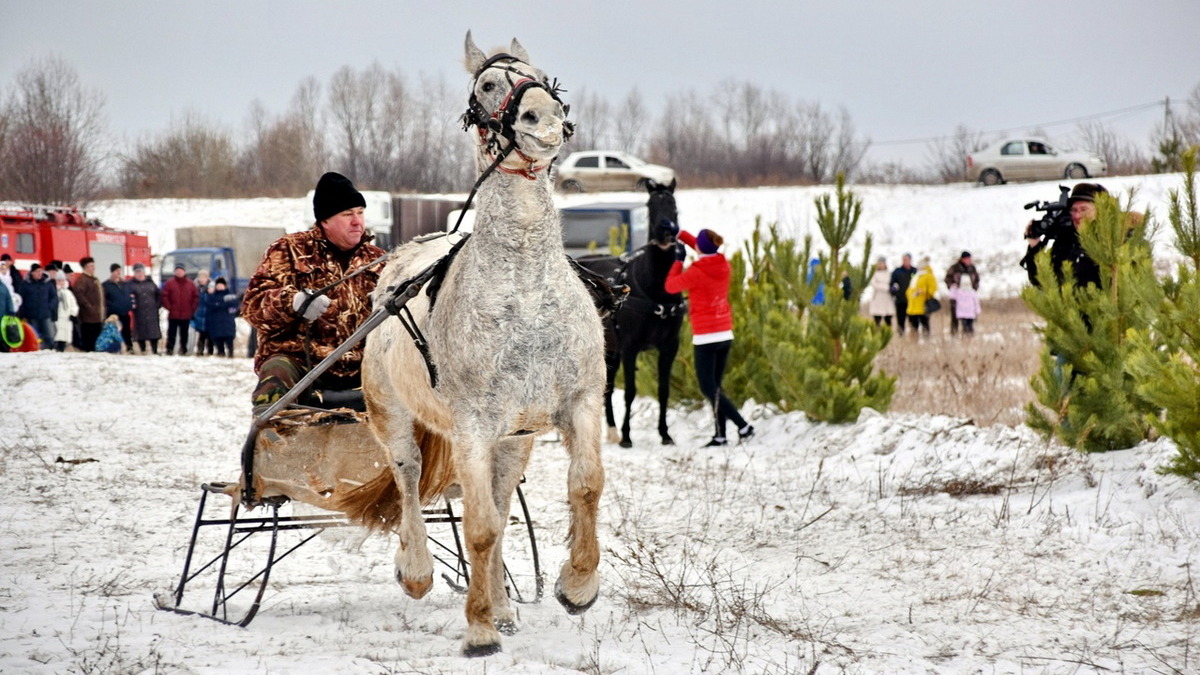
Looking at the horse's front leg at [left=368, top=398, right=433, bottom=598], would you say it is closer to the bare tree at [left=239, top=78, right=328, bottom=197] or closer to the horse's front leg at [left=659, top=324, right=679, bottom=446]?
the horse's front leg at [left=659, top=324, right=679, bottom=446]

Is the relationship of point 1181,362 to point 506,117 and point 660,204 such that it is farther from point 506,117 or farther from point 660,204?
point 660,204

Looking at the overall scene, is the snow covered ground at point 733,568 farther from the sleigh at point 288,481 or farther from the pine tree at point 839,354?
the pine tree at point 839,354

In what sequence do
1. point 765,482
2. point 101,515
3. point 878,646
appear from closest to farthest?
point 878,646 → point 101,515 → point 765,482

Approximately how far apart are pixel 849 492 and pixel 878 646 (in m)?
3.75

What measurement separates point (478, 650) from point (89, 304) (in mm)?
15802

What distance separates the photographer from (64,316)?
18031 mm

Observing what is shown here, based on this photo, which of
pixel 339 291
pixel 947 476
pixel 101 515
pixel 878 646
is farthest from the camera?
pixel 947 476

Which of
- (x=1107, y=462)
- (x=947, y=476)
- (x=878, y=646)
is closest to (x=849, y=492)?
(x=947, y=476)

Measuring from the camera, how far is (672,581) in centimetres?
538

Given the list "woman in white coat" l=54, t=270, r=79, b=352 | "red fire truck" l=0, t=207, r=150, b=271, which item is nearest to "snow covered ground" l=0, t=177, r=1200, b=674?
"woman in white coat" l=54, t=270, r=79, b=352

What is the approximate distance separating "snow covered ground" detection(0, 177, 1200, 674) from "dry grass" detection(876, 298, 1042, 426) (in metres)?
1.26

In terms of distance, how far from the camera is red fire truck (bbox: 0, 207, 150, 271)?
2458cm

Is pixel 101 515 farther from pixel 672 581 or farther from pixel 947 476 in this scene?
pixel 947 476

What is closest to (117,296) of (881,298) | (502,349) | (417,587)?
(881,298)
